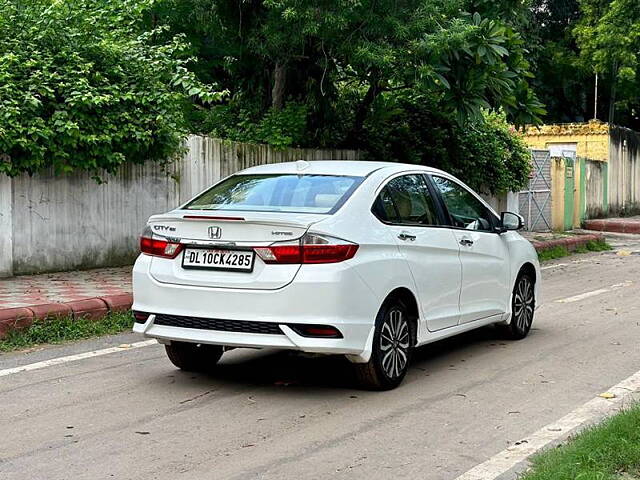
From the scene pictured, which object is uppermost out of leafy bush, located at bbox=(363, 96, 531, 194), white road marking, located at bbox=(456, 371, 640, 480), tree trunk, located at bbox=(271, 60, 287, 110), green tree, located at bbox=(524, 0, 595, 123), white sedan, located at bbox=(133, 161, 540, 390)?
green tree, located at bbox=(524, 0, 595, 123)

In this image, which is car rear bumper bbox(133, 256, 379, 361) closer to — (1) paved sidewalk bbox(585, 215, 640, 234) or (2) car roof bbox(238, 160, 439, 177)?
(2) car roof bbox(238, 160, 439, 177)

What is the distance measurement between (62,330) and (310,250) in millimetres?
3396

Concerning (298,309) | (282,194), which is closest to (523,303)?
(282,194)

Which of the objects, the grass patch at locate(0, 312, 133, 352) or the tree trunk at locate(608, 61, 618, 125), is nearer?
the grass patch at locate(0, 312, 133, 352)

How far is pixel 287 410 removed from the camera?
596cm

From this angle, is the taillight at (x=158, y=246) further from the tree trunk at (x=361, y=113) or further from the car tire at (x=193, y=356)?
the tree trunk at (x=361, y=113)

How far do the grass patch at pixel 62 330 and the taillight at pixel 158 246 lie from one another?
6.58 ft

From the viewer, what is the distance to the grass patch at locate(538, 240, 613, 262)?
17.3 metres

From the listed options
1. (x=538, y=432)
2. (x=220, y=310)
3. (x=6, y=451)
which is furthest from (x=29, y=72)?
(x=538, y=432)

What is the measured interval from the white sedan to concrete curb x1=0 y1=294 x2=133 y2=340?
1915 millimetres

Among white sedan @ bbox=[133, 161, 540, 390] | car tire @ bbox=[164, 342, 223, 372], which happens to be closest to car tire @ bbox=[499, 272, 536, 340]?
white sedan @ bbox=[133, 161, 540, 390]

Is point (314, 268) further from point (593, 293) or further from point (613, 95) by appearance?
point (613, 95)

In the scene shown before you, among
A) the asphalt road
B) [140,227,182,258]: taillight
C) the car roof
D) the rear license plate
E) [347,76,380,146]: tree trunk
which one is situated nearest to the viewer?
the asphalt road

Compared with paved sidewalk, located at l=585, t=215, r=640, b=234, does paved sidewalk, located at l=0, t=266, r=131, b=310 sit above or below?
below
